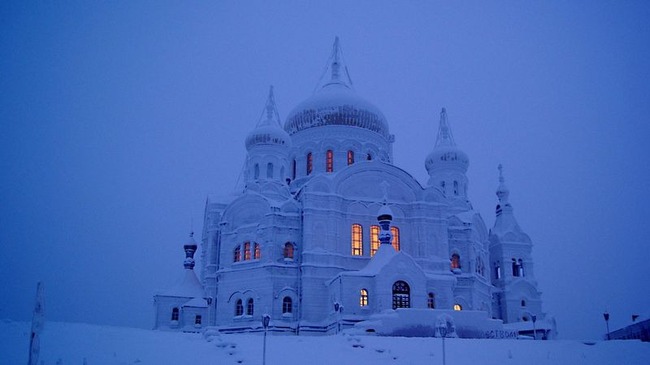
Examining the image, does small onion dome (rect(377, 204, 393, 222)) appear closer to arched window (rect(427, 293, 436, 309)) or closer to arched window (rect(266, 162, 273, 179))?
arched window (rect(427, 293, 436, 309))

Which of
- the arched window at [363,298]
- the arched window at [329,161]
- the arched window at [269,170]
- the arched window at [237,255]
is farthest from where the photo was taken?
the arched window at [329,161]

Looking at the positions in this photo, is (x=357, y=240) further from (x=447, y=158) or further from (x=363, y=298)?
(x=447, y=158)

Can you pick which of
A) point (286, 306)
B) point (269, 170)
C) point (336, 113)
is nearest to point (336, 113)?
point (336, 113)

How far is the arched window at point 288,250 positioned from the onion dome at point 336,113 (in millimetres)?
10821

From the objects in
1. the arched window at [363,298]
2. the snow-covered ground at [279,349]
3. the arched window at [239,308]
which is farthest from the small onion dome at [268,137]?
the snow-covered ground at [279,349]

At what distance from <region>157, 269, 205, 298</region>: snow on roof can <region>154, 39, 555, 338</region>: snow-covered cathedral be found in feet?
0.37

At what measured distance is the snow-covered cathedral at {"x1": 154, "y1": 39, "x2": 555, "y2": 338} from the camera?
102ft

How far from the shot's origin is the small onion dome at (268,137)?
1545 inches

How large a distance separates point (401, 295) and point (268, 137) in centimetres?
1440

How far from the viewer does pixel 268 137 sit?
39250 millimetres

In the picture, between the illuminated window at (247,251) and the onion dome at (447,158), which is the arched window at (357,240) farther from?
the onion dome at (447,158)

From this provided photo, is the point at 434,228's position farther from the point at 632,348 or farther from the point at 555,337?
the point at 632,348

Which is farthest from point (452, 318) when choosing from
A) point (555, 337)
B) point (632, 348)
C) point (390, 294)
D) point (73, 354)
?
point (73, 354)

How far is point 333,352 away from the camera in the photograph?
2028 cm
